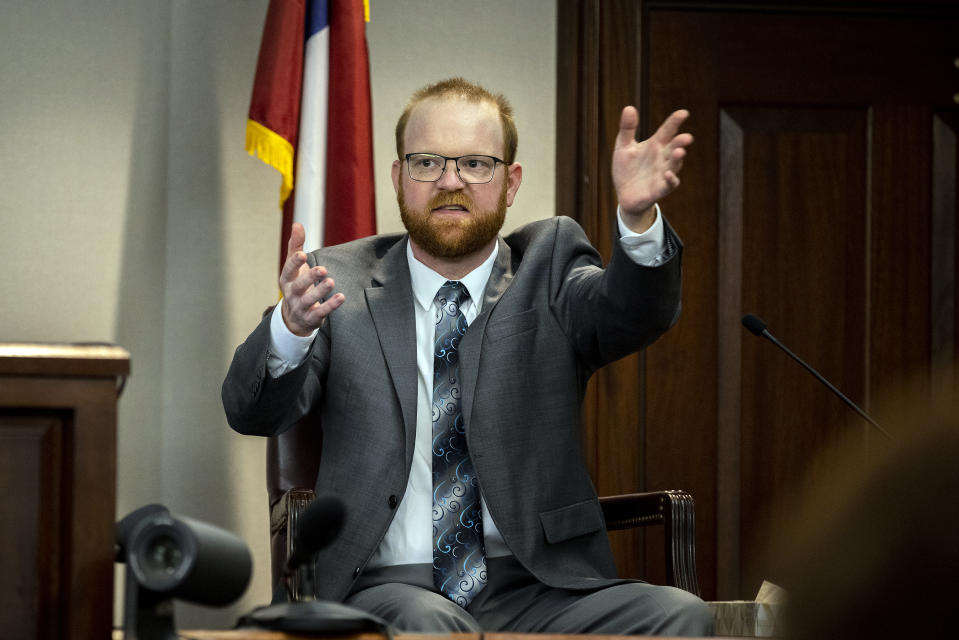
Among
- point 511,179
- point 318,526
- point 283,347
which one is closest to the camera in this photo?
point 318,526

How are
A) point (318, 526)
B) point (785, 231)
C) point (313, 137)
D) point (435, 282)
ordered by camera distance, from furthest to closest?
point (785, 231), point (313, 137), point (435, 282), point (318, 526)

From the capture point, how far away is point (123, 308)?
9.23 ft

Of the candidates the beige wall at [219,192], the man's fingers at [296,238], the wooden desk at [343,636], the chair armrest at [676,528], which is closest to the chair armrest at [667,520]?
the chair armrest at [676,528]

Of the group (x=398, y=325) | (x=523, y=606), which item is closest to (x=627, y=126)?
(x=398, y=325)

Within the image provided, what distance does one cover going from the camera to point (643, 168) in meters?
1.88

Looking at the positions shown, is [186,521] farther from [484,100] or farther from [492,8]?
[492,8]

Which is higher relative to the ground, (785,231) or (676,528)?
(785,231)

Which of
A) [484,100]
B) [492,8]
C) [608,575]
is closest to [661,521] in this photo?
[608,575]

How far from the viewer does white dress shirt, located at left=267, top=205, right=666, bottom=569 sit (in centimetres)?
193

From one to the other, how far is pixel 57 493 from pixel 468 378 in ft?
3.03

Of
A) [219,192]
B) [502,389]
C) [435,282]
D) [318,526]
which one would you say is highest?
[219,192]

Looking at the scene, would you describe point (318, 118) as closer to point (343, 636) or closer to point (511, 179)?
point (511, 179)

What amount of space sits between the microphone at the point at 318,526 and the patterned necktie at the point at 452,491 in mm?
756

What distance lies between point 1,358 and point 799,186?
2.72 metres
